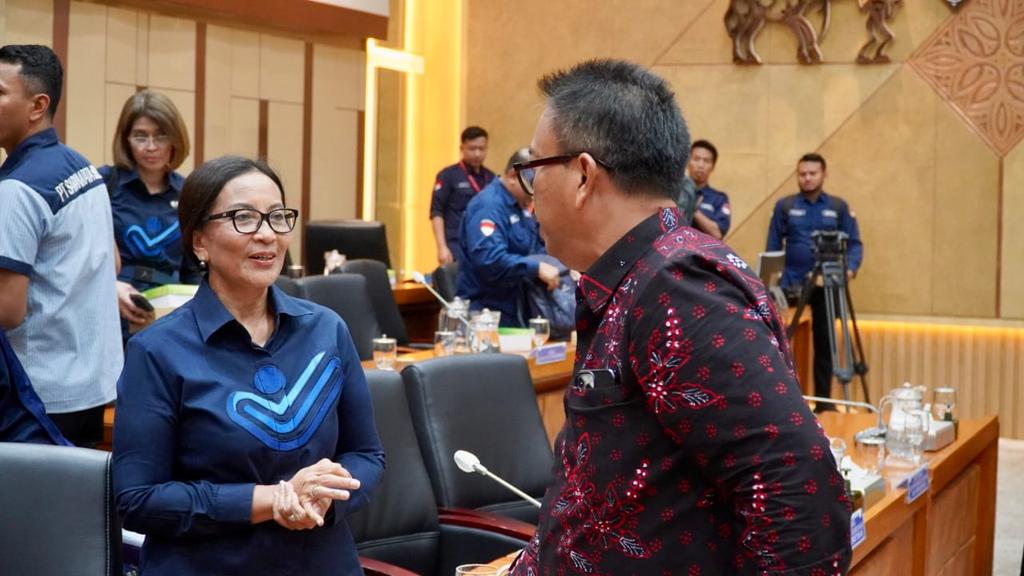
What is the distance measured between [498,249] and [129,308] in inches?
79.8

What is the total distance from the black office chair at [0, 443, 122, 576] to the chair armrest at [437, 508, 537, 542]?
109cm

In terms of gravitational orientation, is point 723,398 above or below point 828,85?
below

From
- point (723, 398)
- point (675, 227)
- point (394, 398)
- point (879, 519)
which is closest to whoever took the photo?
point (723, 398)

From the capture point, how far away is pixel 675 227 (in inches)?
54.7

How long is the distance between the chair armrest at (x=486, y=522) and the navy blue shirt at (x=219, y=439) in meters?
0.75

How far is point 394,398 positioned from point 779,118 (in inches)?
266

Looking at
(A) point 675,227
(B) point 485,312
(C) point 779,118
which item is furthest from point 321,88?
(A) point 675,227

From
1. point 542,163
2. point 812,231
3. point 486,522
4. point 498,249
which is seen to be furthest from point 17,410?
point 812,231

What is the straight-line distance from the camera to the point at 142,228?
405cm

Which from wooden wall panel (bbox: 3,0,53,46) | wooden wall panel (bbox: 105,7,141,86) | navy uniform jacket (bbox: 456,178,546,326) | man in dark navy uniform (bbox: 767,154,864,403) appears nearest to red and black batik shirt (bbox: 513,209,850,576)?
navy uniform jacket (bbox: 456,178,546,326)

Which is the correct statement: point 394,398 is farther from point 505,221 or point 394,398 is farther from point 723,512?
Answer: point 505,221

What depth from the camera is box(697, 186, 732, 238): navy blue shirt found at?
892cm

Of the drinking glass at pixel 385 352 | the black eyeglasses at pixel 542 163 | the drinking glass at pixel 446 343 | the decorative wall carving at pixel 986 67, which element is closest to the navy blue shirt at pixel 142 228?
the drinking glass at pixel 385 352

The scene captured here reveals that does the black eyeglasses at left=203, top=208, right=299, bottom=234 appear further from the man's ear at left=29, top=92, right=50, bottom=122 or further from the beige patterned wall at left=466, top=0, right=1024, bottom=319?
the beige patterned wall at left=466, top=0, right=1024, bottom=319
